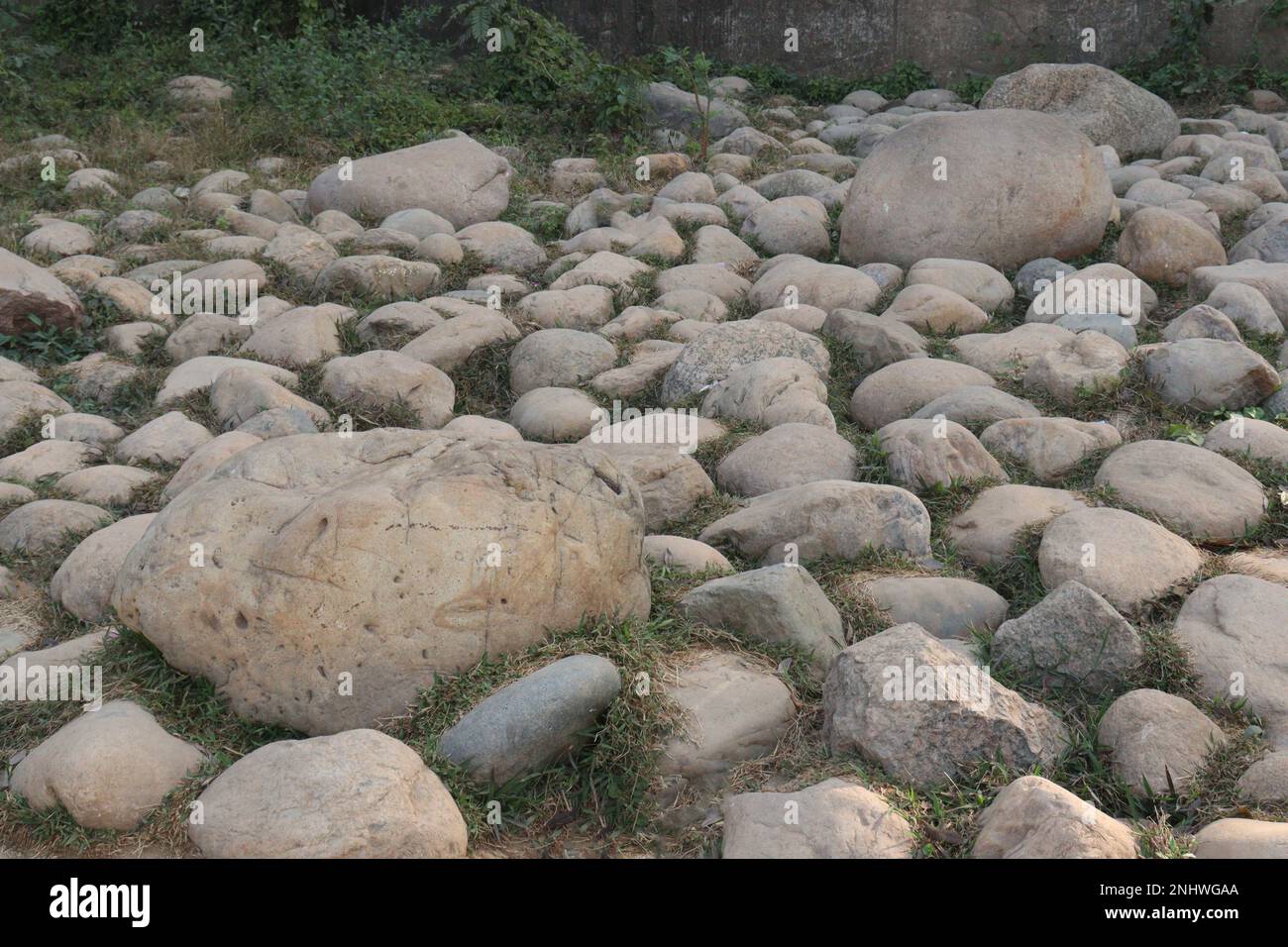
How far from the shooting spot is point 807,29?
11586 millimetres

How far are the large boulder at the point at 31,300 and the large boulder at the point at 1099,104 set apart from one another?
20.5ft

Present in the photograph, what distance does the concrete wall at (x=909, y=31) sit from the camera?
10.8 m

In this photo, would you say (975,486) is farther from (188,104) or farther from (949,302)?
(188,104)

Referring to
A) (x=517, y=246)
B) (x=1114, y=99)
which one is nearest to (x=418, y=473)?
(x=517, y=246)

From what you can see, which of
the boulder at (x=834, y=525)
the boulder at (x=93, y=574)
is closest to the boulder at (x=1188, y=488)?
the boulder at (x=834, y=525)

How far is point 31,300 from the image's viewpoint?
5.96 metres

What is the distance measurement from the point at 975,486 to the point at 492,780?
2.19 meters

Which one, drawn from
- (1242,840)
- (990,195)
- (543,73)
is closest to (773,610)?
(1242,840)

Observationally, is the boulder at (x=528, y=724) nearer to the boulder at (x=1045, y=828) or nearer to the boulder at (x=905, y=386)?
the boulder at (x=1045, y=828)

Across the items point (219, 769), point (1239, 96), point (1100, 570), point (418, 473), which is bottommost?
point (219, 769)

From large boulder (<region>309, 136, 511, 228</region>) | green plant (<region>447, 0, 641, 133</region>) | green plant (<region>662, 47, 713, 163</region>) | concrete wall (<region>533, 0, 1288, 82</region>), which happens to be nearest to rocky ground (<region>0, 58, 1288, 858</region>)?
large boulder (<region>309, 136, 511, 228</region>)

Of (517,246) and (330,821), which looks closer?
(330,821)

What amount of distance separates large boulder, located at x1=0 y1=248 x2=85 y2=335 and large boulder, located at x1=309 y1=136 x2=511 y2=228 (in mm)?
2095

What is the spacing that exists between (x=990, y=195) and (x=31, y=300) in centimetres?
474
